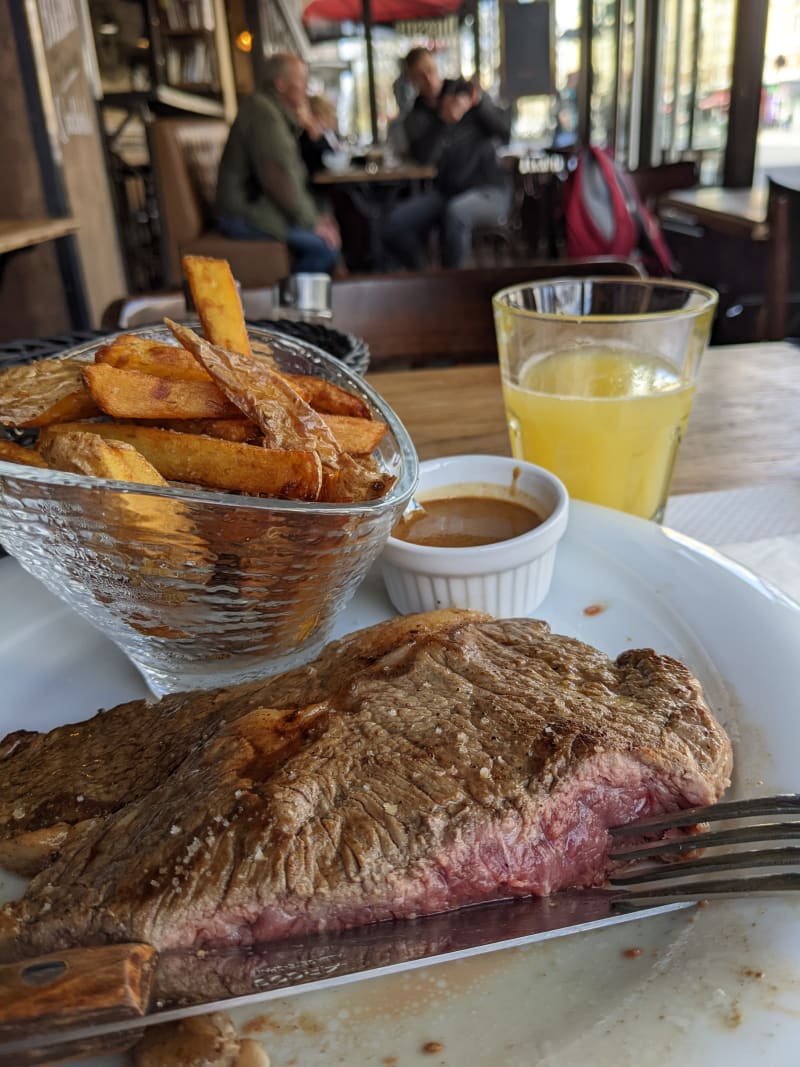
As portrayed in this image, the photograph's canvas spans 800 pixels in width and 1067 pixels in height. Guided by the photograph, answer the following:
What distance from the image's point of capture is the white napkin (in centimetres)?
144

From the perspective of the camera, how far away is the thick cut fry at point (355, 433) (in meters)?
1.20

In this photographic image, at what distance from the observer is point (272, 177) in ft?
24.7

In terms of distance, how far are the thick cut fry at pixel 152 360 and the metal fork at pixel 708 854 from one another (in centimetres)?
84

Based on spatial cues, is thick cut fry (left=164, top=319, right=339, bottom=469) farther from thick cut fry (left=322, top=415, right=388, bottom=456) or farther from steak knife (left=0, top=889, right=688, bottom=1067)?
steak knife (left=0, top=889, right=688, bottom=1067)

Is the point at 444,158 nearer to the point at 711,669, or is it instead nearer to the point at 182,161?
the point at 182,161

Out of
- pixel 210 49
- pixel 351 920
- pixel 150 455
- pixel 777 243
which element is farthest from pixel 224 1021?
pixel 210 49

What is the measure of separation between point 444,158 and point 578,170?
3.87 metres

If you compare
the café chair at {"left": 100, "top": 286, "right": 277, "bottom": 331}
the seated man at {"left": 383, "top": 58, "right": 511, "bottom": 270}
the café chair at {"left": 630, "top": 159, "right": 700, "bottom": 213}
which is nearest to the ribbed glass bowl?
the café chair at {"left": 100, "top": 286, "right": 277, "bottom": 331}

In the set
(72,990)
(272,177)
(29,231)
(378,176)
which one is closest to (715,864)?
(72,990)

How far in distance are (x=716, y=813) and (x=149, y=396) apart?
0.88 meters

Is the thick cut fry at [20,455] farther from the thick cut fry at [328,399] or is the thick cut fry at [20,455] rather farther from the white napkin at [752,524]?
the white napkin at [752,524]

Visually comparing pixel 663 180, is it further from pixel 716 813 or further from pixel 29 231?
pixel 716 813

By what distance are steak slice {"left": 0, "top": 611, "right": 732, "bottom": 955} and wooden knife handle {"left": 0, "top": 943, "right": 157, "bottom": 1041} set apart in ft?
0.16

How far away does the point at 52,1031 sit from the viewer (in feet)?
2.00
